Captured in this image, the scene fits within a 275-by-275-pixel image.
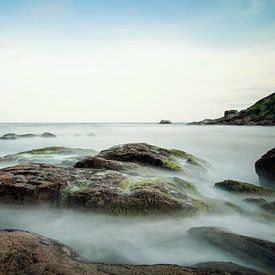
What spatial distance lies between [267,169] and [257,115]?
76.6 metres

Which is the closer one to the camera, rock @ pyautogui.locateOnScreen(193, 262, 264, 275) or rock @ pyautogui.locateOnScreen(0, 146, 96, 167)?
rock @ pyautogui.locateOnScreen(193, 262, 264, 275)

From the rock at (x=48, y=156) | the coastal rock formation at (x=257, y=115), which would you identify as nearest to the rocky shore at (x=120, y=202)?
the rock at (x=48, y=156)

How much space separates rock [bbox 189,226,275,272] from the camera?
432 centimetres

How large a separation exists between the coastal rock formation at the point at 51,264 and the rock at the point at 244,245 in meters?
0.57

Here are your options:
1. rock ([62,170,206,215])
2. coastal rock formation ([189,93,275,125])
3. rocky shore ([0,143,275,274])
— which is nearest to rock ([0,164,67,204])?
rocky shore ([0,143,275,274])

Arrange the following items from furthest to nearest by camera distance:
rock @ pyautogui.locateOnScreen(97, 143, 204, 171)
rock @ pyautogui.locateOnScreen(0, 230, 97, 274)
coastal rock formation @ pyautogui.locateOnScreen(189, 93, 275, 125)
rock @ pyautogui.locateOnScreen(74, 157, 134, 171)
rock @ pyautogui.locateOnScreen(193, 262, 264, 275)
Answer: coastal rock formation @ pyautogui.locateOnScreen(189, 93, 275, 125) → rock @ pyautogui.locateOnScreen(97, 143, 204, 171) → rock @ pyautogui.locateOnScreen(74, 157, 134, 171) → rock @ pyautogui.locateOnScreen(193, 262, 264, 275) → rock @ pyautogui.locateOnScreen(0, 230, 97, 274)

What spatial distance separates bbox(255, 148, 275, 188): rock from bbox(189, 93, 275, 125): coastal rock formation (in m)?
65.4

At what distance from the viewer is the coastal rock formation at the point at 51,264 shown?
3193 mm

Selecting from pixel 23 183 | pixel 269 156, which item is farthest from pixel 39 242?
pixel 269 156

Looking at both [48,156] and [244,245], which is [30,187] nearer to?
[244,245]

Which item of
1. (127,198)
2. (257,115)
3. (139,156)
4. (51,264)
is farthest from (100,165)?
(257,115)

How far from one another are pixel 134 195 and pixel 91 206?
907 millimetres

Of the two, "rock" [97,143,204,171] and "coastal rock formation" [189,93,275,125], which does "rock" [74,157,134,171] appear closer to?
"rock" [97,143,204,171]

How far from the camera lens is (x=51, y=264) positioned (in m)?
3.27
